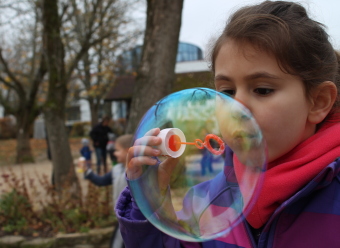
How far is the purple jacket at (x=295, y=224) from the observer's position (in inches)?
46.5

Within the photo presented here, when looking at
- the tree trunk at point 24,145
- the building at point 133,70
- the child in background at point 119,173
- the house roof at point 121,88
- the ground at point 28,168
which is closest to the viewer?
the child in background at point 119,173

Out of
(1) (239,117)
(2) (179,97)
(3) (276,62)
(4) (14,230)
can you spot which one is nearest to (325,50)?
(3) (276,62)

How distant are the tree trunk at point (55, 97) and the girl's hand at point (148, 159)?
5.61m

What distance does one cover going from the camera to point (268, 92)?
122 centimetres

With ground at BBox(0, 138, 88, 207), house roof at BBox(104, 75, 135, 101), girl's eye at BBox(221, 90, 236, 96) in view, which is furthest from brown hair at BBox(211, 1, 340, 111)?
house roof at BBox(104, 75, 135, 101)

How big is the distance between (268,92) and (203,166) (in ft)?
1.57

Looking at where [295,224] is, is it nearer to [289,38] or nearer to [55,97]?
[289,38]

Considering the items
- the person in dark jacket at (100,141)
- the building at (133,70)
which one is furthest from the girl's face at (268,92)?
the person in dark jacket at (100,141)

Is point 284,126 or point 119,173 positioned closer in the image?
point 284,126

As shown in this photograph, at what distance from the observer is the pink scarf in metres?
1.25

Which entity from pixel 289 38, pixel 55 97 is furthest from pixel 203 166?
pixel 55 97

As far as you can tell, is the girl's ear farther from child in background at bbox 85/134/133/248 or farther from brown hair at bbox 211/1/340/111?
child in background at bbox 85/134/133/248

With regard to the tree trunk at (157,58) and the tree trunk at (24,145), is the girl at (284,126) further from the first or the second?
the tree trunk at (24,145)

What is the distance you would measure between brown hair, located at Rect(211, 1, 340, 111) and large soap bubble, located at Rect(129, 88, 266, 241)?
230 mm
